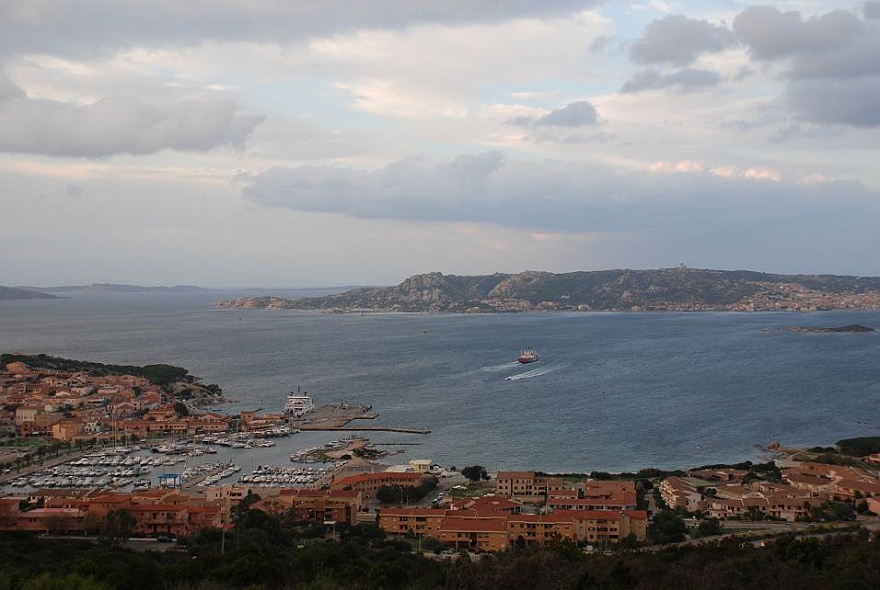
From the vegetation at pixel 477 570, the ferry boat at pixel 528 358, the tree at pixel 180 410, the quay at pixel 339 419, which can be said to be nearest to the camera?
the vegetation at pixel 477 570

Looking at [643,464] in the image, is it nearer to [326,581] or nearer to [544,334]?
[326,581]

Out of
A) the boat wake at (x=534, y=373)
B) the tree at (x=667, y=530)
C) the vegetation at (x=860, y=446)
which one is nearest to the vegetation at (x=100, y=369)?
the boat wake at (x=534, y=373)

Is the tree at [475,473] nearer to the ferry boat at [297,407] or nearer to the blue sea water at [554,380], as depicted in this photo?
the blue sea water at [554,380]

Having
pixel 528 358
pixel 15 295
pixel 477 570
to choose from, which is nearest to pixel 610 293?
pixel 528 358

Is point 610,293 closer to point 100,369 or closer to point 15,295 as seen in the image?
point 100,369

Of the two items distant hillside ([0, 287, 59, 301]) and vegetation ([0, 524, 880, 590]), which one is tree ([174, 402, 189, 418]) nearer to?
vegetation ([0, 524, 880, 590])

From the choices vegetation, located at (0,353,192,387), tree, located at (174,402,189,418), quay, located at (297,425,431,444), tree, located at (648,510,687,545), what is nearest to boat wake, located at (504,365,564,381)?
quay, located at (297,425,431,444)
